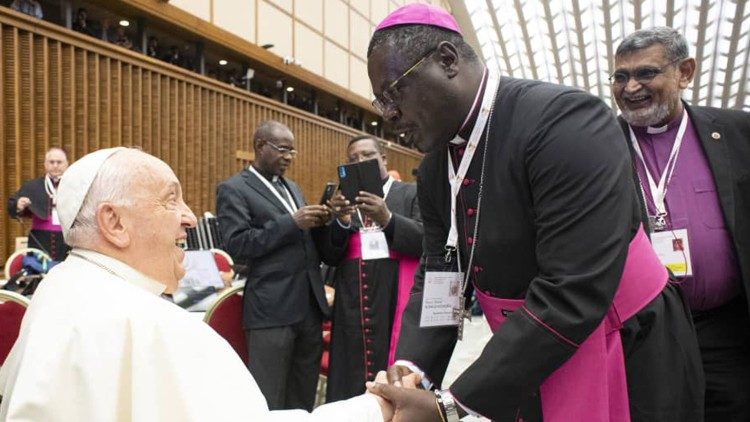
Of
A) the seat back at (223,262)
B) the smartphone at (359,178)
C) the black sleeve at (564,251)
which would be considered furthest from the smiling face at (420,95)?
the seat back at (223,262)

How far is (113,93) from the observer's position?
7730 millimetres

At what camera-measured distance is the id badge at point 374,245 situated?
329cm

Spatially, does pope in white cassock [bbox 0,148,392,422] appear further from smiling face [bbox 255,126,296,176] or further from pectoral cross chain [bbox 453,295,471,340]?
smiling face [bbox 255,126,296,176]

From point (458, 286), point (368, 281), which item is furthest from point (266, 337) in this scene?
point (458, 286)

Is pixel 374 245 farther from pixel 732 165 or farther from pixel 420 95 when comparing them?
pixel 420 95

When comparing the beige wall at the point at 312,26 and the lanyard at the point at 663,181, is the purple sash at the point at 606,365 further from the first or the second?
the beige wall at the point at 312,26

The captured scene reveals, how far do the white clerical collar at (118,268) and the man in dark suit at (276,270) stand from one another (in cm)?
163

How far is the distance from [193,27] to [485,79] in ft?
26.9

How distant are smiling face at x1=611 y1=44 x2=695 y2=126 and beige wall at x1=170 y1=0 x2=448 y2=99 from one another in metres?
7.68

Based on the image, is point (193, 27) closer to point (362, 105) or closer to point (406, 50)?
point (362, 105)

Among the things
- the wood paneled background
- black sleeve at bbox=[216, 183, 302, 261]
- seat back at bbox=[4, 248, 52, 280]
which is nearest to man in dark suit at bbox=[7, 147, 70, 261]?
seat back at bbox=[4, 248, 52, 280]

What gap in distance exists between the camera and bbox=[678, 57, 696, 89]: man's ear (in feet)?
6.83

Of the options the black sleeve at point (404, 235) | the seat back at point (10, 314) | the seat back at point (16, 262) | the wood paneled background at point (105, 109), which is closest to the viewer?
the seat back at point (10, 314)

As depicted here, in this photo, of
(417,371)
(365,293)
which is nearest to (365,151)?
(365,293)
